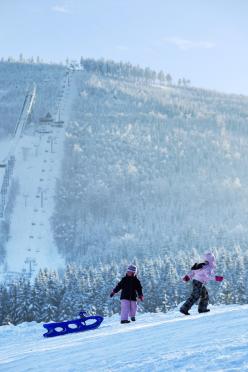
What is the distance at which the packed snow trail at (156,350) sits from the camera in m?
8.98

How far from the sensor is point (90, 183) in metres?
189

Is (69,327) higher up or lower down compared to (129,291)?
lower down

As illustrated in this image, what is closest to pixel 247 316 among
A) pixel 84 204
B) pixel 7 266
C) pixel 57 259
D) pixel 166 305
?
pixel 166 305

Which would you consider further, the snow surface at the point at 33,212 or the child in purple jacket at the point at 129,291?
the snow surface at the point at 33,212

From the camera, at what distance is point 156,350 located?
1042cm

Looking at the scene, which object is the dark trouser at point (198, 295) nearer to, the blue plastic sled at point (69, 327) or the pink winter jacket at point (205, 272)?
the pink winter jacket at point (205, 272)

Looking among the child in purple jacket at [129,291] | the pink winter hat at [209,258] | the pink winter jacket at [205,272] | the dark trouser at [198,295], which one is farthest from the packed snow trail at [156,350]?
the child in purple jacket at [129,291]

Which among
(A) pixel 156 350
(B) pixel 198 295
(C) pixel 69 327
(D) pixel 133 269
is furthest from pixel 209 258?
(A) pixel 156 350

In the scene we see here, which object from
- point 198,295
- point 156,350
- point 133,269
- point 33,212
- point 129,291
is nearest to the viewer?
point 156,350

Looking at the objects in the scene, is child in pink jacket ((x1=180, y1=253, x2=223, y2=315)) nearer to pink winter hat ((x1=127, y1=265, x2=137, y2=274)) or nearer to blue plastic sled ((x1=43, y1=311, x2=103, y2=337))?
pink winter hat ((x1=127, y1=265, x2=137, y2=274))

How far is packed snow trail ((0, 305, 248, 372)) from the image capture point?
898 cm

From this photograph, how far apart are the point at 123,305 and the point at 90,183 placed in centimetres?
17158

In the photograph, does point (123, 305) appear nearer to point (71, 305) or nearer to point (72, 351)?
point (72, 351)

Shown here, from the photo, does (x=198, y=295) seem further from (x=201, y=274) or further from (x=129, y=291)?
(x=129, y=291)
